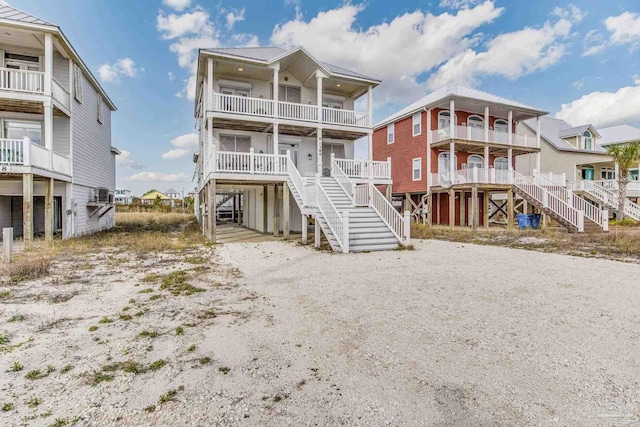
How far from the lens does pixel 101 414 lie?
8.11 feet

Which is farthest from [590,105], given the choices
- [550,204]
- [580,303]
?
[580,303]

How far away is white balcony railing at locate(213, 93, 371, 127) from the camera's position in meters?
14.6

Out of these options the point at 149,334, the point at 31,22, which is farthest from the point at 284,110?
the point at 149,334

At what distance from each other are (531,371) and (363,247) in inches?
302

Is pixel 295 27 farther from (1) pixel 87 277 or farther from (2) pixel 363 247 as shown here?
(1) pixel 87 277

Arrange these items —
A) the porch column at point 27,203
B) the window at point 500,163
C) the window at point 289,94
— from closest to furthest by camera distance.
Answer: the porch column at point 27,203 → the window at point 289,94 → the window at point 500,163

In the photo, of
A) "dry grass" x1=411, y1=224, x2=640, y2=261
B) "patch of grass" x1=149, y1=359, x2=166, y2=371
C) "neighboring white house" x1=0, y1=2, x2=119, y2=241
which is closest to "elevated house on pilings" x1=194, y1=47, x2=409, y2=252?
"dry grass" x1=411, y1=224, x2=640, y2=261

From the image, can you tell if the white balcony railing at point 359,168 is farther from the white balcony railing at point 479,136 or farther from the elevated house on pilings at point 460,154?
the white balcony railing at point 479,136

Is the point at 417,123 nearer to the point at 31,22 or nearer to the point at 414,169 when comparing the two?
the point at 414,169

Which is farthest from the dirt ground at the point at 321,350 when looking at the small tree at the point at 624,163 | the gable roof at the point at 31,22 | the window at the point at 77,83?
the small tree at the point at 624,163

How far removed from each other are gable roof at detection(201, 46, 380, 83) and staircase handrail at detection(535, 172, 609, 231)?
487 inches

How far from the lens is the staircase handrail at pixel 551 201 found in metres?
16.4

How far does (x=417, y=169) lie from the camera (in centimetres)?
2320

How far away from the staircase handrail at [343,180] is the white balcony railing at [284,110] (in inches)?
107
